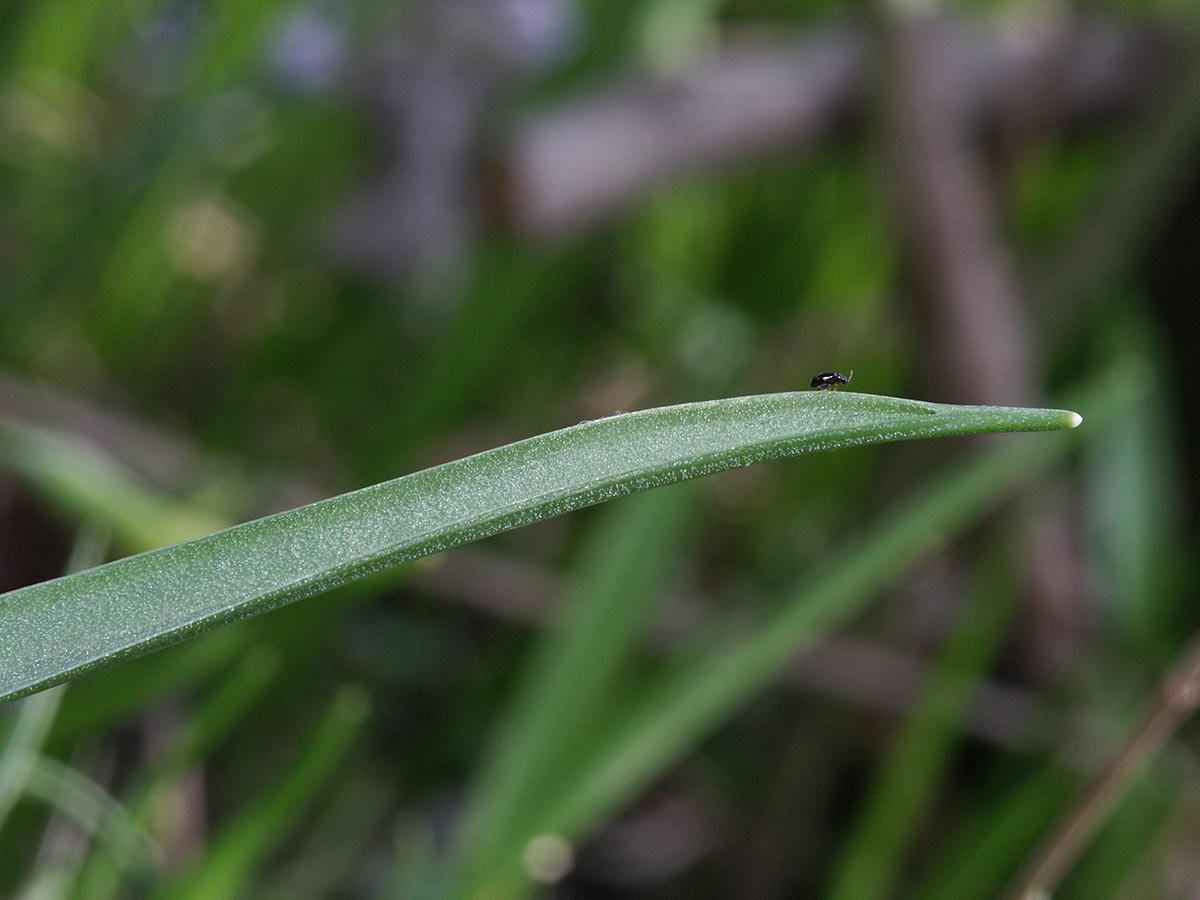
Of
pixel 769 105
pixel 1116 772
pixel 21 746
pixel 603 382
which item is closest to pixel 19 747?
pixel 21 746

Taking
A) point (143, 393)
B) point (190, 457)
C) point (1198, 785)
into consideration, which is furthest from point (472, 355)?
point (1198, 785)

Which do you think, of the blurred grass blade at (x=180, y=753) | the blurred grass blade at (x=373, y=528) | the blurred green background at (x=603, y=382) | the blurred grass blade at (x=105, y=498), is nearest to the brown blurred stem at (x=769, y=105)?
the blurred green background at (x=603, y=382)

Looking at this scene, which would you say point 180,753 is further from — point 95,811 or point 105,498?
point 105,498

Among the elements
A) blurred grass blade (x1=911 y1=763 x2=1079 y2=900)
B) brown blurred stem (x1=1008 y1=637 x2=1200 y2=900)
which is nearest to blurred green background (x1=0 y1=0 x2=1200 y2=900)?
blurred grass blade (x1=911 y1=763 x2=1079 y2=900)

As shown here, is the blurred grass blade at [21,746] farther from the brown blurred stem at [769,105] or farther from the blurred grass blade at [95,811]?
the brown blurred stem at [769,105]

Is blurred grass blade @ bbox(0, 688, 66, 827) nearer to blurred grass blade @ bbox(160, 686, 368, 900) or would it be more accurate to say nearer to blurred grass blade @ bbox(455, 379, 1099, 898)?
blurred grass blade @ bbox(160, 686, 368, 900)

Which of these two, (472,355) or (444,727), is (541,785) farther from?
(472,355)

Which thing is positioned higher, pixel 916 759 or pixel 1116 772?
pixel 916 759
